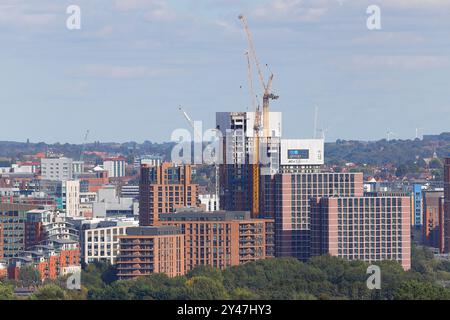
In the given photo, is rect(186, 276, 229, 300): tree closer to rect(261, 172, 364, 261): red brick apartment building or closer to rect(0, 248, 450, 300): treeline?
rect(0, 248, 450, 300): treeline

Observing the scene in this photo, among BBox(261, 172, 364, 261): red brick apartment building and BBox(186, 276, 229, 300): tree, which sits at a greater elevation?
BBox(261, 172, 364, 261): red brick apartment building

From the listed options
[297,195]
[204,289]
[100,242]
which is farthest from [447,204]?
[204,289]

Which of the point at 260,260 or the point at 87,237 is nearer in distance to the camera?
the point at 260,260

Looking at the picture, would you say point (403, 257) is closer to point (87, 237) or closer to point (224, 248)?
point (224, 248)

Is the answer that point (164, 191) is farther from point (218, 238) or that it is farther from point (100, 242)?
point (218, 238)

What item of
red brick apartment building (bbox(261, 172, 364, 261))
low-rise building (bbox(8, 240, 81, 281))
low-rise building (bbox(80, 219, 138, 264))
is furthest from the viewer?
low-rise building (bbox(80, 219, 138, 264))

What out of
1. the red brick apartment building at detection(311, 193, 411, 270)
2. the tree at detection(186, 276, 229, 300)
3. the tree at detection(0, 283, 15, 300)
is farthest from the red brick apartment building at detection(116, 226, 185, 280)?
the tree at detection(0, 283, 15, 300)
